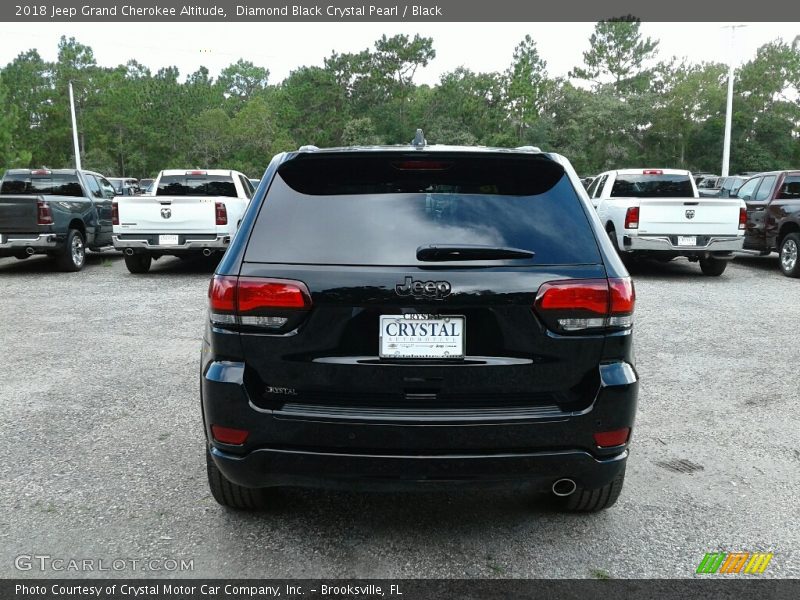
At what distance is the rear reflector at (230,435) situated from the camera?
2.85 meters

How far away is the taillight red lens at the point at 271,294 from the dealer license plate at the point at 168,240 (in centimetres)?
1028

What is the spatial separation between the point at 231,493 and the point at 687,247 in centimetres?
1045

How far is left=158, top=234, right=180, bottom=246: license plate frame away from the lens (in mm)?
12461

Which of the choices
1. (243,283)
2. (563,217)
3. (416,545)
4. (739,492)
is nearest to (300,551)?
(416,545)

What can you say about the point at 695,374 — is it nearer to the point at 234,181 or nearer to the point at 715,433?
the point at 715,433

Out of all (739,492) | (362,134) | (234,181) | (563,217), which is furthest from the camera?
(362,134)

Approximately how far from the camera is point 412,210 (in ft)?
9.53

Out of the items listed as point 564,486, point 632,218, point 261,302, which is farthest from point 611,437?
point 632,218

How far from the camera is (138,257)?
13.2m

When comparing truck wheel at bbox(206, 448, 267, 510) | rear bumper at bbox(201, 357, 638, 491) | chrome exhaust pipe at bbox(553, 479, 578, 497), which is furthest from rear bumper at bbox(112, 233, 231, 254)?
chrome exhaust pipe at bbox(553, 479, 578, 497)

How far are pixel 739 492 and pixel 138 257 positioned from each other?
11.8m

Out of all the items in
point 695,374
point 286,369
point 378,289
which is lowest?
point 695,374

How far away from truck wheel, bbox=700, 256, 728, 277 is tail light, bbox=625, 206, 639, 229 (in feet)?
5.96

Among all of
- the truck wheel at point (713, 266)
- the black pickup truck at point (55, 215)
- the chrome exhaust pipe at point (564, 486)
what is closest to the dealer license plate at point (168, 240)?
the black pickup truck at point (55, 215)
